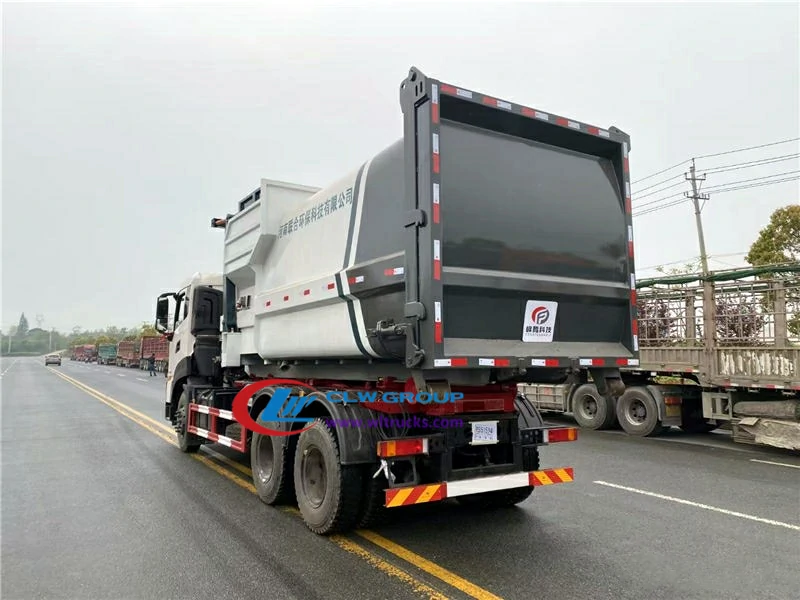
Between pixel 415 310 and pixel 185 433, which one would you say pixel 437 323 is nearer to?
pixel 415 310

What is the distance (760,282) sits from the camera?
9398 mm

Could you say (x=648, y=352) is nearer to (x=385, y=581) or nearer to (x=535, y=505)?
(x=535, y=505)

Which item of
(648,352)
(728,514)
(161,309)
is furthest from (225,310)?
(648,352)

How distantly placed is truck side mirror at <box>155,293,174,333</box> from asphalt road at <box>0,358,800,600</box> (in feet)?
8.93

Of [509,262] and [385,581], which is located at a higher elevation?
[509,262]

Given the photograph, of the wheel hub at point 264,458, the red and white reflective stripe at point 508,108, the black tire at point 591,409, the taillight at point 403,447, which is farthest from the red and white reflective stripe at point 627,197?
the black tire at point 591,409

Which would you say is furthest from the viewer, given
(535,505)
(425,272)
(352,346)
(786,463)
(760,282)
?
(760,282)

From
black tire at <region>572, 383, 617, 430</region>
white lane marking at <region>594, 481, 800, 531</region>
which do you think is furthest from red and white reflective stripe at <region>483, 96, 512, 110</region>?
black tire at <region>572, 383, 617, 430</region>

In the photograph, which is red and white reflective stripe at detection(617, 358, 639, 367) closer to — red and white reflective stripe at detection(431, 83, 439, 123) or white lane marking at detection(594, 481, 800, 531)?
white lane marking at detection(594, 481, 800, 531)

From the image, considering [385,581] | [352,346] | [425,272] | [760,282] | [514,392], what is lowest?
[385,581]

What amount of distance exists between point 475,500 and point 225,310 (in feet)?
13.9

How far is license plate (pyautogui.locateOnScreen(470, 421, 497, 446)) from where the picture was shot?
4.77 metres

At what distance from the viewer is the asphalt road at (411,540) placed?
3.86 metres

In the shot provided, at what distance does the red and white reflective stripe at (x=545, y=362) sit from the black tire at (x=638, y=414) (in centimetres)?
693
